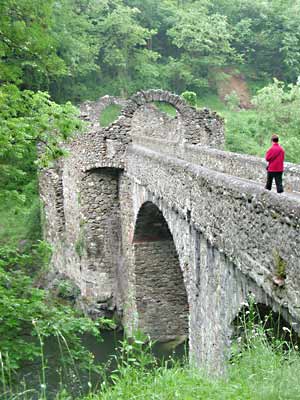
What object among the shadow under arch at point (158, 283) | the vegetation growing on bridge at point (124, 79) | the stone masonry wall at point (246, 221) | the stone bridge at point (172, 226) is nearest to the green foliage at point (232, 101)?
Result: the vegetation growing on bridge at point (124, 79)

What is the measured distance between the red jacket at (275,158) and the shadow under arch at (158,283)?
8.60 meters

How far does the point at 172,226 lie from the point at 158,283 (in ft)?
18.2

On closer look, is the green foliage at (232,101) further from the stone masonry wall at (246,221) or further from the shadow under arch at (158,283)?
the stone masonry wall at (246,221)

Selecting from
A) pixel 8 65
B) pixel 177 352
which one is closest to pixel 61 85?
pixel 177 352

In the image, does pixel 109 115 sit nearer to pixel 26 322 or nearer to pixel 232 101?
pixel 232 101

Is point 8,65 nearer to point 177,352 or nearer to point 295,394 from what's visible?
point 295,394

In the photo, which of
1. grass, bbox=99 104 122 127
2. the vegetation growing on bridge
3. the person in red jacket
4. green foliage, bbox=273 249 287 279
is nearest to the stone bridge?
green foliage, bbox=273 249 287 279

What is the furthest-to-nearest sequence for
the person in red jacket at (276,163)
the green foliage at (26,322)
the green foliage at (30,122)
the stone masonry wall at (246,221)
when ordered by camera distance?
the green foliage at (30,122)
the person in red jacket at (276,163)
the green foliage at (26,322)
the stone masonry wall at (246,221)

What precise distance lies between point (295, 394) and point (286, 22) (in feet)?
138

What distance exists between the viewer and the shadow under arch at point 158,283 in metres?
14.8

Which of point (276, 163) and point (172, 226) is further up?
point (276, 163)

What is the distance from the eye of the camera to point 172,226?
9.70m

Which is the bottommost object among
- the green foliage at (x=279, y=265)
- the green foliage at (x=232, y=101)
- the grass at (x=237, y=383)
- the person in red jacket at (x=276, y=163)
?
the grass at (x=237, y=383)

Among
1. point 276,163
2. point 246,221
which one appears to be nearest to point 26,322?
point 246,221
